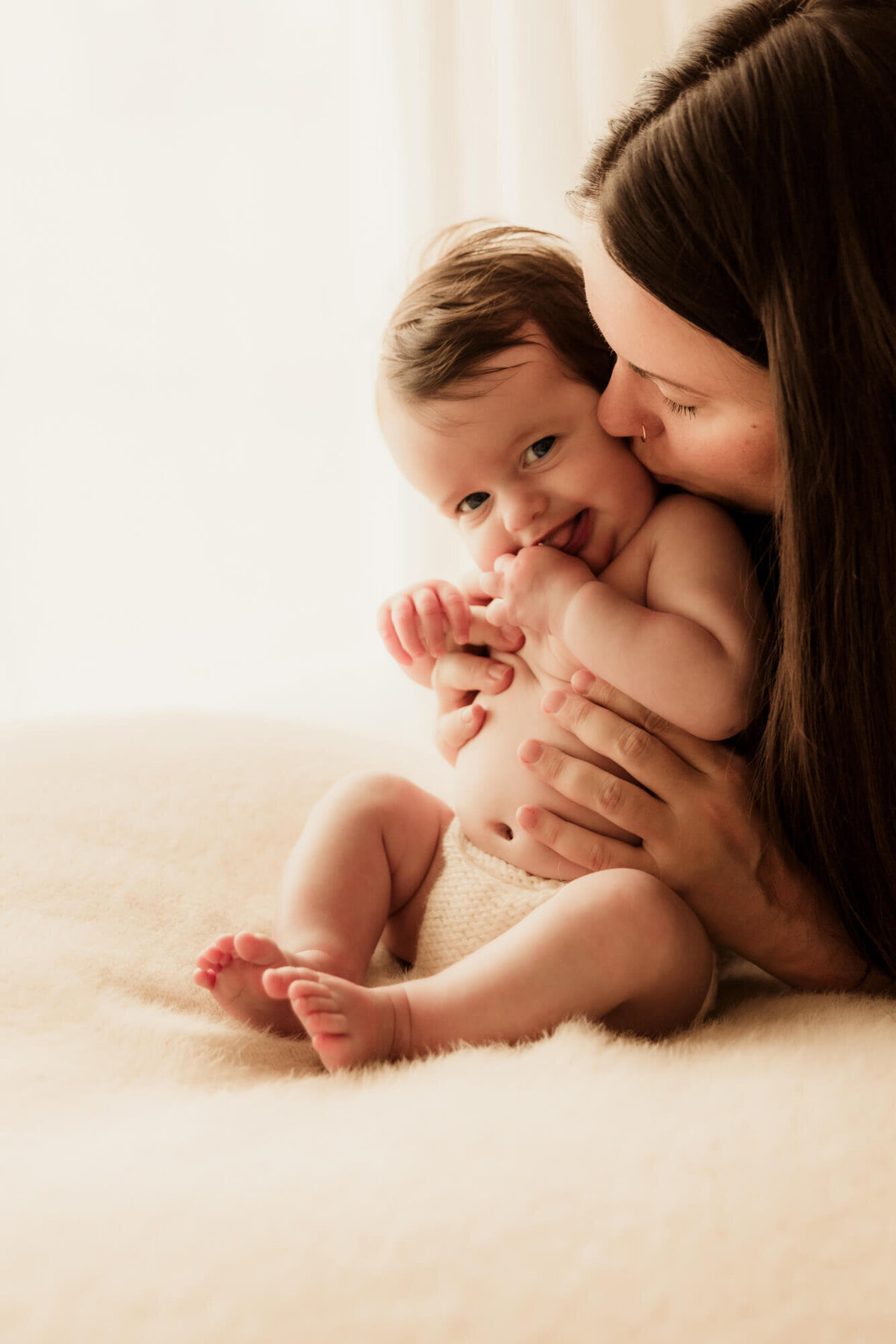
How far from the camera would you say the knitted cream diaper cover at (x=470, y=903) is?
1.04 metres

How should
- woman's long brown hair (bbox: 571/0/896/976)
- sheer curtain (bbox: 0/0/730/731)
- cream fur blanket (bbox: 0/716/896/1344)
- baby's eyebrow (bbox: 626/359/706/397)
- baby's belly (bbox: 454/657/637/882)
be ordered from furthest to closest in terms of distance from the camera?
sheer curtain (bbox: 0/0/730/731) → baby's belly (bbox: 454/657/637/882) → baby's eyebrow (bbox: 626/359/706/397) → woman's long brown hair (bbox: 571/0/896/976) → cream fur blanket (bbox: 0/716/896/1344)

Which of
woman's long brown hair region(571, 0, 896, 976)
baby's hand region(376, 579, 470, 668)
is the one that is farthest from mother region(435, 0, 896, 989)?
baby's hand region(376, 579, 470, 668)

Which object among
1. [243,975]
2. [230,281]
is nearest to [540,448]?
[243,975]

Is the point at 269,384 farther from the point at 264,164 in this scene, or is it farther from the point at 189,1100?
the point at 189,1100

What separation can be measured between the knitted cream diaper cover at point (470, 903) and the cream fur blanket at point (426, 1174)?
0.70ft

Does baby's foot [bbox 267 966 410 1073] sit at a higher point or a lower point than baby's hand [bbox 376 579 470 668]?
lower

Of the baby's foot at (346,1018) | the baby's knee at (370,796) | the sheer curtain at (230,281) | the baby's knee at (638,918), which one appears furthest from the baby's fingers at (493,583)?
the sheer curtain at (230,281)

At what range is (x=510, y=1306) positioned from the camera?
18.0 inches

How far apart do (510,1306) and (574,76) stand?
2.24 metres

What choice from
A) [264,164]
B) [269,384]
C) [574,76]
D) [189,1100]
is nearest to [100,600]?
[269,384]

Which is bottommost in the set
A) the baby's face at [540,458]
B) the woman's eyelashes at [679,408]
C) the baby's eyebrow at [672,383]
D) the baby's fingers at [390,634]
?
the baby's fingers at [390,634]

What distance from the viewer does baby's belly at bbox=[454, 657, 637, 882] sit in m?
1.05

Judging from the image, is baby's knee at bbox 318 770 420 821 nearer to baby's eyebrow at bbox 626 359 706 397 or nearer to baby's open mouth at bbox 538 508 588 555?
baby's open mouth at bbox 538 508 588 555

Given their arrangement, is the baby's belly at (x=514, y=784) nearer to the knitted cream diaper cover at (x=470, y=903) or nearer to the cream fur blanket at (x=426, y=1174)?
the knitted cream diaper cover at (x=470, y=903)
